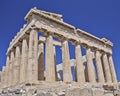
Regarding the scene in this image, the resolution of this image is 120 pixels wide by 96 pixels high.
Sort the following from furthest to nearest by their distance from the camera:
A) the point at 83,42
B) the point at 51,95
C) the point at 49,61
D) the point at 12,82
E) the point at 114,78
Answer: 1. the point at 114,78
2. the point at 83,42
3. the point at 12,82
4. the point at 49,61
5. the point at 51,95

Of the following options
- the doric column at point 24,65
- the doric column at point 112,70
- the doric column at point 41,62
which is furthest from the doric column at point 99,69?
the doric column at point 24,65

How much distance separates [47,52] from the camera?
20250 mm

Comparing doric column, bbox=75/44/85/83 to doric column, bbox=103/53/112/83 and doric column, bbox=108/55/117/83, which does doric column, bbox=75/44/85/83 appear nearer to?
doric column, bbox=103/53/112/83

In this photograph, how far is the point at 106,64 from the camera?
2838 centimetres

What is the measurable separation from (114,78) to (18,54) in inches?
640

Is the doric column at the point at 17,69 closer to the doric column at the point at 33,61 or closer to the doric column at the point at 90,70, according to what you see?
the doric column at the point at 33,61

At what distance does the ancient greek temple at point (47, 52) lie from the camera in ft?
62.1

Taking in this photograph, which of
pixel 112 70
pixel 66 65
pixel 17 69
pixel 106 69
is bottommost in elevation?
pixel 112 70

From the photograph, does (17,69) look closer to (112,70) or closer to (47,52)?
(47,52)

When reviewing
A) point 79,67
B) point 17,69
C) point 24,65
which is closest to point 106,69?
point 79,67

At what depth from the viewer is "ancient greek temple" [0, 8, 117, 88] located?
62.1 feet

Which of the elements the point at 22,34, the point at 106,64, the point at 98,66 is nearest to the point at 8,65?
the point at 22,34

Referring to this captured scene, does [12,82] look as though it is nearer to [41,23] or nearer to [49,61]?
[49,61]

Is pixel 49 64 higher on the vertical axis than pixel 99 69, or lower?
higher
